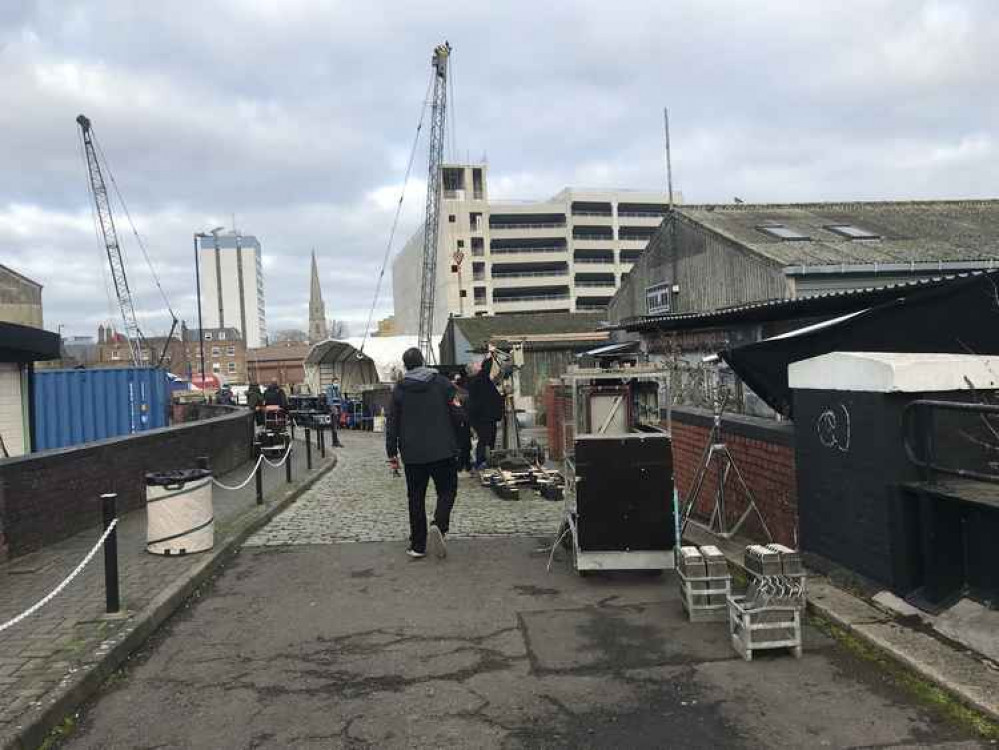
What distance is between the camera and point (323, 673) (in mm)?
4594

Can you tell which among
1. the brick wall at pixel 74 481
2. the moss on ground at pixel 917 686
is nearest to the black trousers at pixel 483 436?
the brick wall at pixel 74 481

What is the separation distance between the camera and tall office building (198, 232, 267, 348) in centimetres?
15600

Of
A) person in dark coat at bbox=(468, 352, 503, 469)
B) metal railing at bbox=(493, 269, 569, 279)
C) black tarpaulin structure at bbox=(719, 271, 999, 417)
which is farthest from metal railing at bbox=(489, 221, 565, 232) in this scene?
black tarpaulin structure at bbox=(719, 271, 999, 417)

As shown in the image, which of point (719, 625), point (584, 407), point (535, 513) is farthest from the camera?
point (535, 513)

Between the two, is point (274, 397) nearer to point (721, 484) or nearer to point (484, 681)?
point (721, 484)

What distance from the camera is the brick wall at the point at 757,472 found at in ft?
21.5

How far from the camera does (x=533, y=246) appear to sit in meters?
91.2

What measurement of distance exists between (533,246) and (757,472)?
85.5 metres

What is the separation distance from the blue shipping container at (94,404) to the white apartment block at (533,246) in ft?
223

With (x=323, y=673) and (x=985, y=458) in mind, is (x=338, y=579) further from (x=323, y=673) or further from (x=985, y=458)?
(x=985, y=458)

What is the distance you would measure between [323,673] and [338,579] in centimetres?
223

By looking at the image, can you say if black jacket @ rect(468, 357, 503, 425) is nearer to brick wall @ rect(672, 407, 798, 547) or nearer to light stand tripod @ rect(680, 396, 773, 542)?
brick wall @ rect(672, 407, 798, 547)

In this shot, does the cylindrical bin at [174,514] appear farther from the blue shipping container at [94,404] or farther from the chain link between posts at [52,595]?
the blue shipping container at [94,404]

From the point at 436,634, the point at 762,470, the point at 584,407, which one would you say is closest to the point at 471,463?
the point at 584,407
